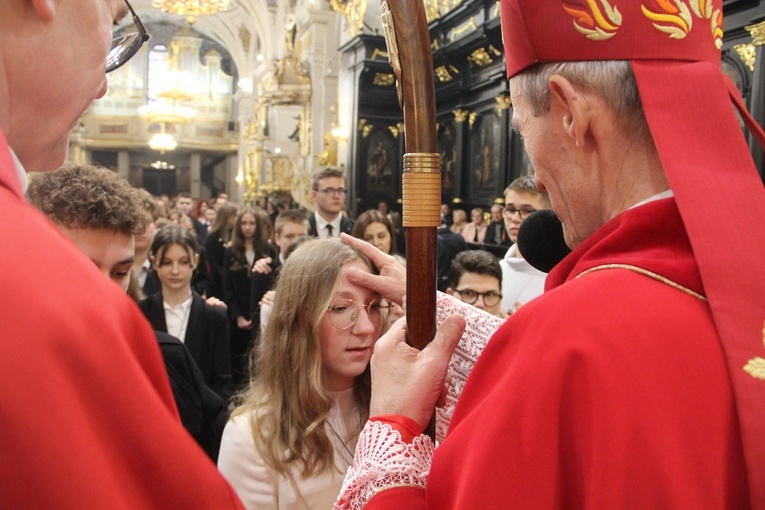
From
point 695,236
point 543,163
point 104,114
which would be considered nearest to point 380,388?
point 543,163

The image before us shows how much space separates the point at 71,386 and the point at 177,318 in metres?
3.22

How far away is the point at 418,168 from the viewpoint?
1.45 meters

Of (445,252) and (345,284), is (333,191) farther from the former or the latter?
(345,284)

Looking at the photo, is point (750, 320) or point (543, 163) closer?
point (750, 320)

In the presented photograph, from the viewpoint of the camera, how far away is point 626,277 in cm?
106

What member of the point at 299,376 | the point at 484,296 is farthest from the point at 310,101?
the point at 299,376

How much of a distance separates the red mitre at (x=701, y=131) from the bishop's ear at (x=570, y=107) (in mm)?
49

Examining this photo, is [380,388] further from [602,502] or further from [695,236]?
[695,236]

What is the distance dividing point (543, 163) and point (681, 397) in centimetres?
49

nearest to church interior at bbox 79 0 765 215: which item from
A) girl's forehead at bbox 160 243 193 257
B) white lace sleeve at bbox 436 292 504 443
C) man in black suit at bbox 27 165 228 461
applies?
girl's forehead at bbox 160 243 193 257

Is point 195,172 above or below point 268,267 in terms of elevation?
above

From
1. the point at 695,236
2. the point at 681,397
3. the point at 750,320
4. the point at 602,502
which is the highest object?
the point at 695,236

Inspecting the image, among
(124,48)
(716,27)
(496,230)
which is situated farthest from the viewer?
(496,230)

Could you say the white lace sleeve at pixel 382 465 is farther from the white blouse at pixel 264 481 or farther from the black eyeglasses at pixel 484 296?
the black eyeglasses at pixel 484 296
